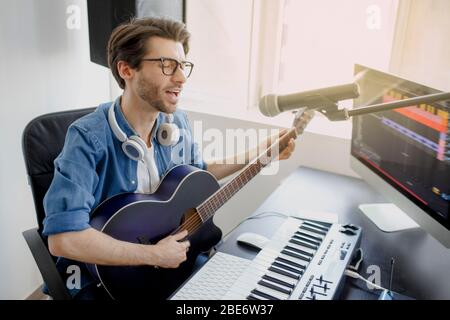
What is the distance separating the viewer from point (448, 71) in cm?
171

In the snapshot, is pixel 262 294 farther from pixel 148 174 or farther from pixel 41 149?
pixel 41 149

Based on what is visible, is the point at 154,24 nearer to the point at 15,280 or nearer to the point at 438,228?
the point at 438,228

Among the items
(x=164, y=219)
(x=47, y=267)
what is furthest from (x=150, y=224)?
(x=47, y=267)

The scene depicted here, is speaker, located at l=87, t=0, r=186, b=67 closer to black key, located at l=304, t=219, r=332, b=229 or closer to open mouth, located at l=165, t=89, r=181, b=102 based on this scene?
open mouth, located at l=165, t=89, r=181, b=102

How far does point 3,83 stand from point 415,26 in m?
1.73

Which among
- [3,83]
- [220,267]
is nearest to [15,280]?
[3,83]

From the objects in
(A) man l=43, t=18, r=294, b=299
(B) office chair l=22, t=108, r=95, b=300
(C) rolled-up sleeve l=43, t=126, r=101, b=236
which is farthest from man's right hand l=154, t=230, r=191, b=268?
(B) office chair l=22, t=108, r=95, b=300

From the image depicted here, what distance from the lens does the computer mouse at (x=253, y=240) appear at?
1317 mm

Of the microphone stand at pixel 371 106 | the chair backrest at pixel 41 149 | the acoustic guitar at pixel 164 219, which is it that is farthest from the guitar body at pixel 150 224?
the microphone stand at pixel 371 106

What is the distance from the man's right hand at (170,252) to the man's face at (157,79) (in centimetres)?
44

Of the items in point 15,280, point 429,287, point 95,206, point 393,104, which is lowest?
point 15,280

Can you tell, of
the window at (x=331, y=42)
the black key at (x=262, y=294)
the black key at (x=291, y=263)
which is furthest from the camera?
the window at (x=331, y=42)

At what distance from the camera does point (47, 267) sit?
1.25 meters

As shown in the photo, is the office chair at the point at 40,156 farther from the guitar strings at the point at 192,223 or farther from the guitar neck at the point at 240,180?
the guitar neck at the point at 240,180
